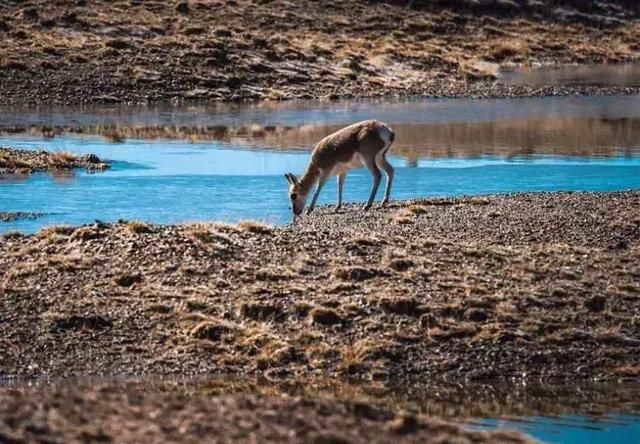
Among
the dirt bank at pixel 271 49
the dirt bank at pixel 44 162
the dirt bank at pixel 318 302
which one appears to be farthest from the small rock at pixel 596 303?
the dirt bank at pixel 271 49

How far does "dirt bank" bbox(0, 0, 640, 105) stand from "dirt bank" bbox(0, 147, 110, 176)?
40.7 feet

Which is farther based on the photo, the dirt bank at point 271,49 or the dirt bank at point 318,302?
the dirt bank at point 271,49

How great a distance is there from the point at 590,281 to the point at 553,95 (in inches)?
1132

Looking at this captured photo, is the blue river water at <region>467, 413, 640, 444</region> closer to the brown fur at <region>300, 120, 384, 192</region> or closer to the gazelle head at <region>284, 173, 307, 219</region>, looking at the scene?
the gazelle head at <region>284, 173, 307, 219</region>

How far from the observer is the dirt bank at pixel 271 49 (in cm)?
4169

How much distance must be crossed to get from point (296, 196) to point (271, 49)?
26273 mm

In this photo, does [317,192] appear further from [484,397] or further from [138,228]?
[484,397]

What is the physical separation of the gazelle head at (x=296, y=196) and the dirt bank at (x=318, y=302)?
2.74 metres

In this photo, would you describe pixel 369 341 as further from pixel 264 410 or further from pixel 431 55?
pixel 431 55

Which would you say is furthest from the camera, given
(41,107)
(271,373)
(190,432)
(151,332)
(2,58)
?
(2,58)

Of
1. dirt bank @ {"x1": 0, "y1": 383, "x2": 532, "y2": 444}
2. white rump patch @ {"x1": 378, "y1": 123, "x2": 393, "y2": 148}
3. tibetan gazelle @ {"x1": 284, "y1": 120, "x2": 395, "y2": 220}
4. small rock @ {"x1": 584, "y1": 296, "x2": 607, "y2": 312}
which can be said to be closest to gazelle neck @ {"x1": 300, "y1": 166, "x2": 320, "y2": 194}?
tibetan gazelle @ {"x1": 284, "y1": 120, "x2": 395, "y2": 220}

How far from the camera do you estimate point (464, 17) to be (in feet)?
204

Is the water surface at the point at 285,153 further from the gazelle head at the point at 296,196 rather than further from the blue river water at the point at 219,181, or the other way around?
the gazelle head at the point at 296,196

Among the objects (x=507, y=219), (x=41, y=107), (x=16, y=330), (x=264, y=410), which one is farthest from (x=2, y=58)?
(x=264, y=410)
